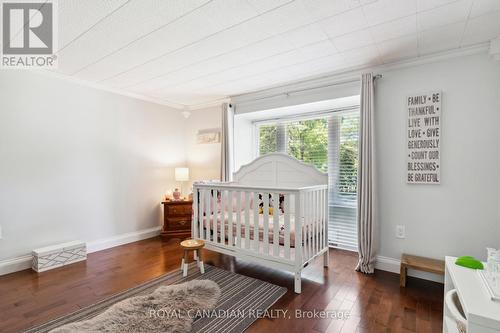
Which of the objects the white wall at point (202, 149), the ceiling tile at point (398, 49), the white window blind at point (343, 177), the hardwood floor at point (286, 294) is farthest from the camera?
the white wall at point (202, 149)

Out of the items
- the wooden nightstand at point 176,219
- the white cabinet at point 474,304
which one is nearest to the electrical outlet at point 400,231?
the white cabinet at point 474,304

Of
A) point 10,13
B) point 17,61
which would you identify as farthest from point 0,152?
point 10,13

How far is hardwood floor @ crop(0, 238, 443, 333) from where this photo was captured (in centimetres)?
163

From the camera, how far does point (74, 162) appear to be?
2.90 metres

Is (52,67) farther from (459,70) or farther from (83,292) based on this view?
(459,70)

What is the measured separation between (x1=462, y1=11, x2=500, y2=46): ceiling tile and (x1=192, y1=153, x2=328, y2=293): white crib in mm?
1681

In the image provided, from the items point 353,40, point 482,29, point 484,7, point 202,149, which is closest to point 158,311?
point 353,40

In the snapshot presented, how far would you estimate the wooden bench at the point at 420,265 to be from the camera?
6.72ft

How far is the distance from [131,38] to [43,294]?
2260 millimetres

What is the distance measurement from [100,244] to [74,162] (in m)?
1.09

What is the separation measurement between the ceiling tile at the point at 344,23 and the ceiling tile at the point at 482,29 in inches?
31.1

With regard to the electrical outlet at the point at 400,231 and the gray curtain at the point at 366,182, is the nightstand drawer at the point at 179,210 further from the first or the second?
the electrical outlet at the point at 400,231

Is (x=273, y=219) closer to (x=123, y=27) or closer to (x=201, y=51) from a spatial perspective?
(x=201, y=51)

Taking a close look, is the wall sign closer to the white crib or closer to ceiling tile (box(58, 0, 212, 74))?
the white crib
